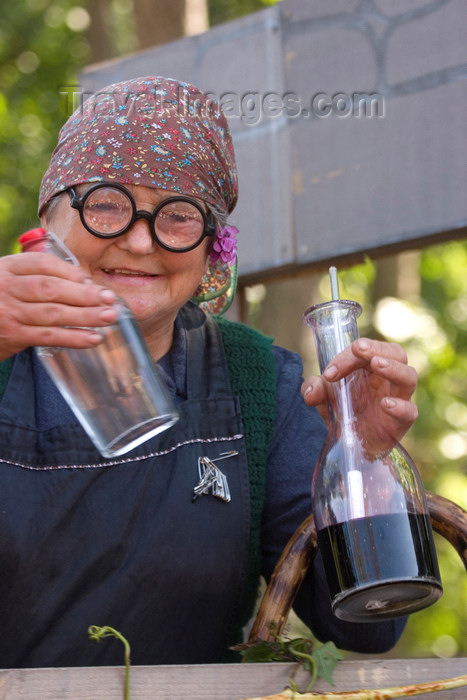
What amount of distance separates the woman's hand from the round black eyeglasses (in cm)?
50

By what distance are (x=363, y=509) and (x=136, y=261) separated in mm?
736

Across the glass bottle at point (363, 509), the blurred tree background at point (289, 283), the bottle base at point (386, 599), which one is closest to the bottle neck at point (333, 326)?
the glass bottle at point (363, 509)

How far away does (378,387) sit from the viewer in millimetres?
1487

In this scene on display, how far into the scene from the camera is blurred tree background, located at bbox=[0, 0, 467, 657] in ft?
18.1

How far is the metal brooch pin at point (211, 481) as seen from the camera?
1.83m

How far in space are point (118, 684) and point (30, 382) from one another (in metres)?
0.92

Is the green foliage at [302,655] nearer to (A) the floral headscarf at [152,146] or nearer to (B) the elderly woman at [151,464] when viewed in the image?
(B) the elderly woman at [151,464]

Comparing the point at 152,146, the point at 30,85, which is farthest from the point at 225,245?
the point at 30,85

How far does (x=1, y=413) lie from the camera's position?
177 cm

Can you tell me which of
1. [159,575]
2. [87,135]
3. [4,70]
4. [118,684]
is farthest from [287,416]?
[4,70]

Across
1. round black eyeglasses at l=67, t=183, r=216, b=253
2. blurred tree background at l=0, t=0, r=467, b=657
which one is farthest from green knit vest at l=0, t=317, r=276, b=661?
blurred tree background at l=0, t=0, r=467, b=657

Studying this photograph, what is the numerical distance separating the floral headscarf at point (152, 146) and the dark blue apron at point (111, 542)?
0.43 metres

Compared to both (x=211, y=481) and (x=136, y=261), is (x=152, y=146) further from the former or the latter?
(x=211, y=481)

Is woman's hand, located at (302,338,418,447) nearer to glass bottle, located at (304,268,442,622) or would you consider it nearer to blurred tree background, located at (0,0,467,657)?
glass bottle, located at (304,268,442,622)
